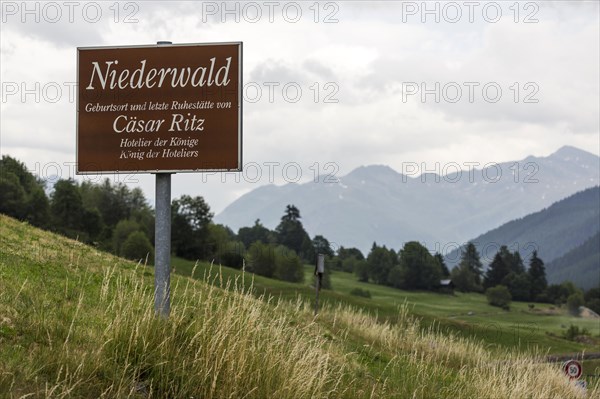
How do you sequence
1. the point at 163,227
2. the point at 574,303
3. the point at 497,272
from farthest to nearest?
1. the point at 497,272
2. the point at 574,303
3. the point at 163,227

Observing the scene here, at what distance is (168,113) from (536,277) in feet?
599

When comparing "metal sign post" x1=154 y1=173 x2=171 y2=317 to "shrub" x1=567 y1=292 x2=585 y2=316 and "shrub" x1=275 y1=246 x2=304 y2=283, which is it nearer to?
"shrub" x1=275 y1=246 x2=304 y2=283

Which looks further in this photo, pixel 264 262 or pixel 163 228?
pixel 264 262

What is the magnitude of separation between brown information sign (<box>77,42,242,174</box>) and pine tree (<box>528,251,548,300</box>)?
177 metres

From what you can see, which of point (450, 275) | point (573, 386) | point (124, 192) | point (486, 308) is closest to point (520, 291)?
point (450, 275)

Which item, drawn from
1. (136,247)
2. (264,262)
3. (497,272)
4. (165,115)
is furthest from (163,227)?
(497,272)

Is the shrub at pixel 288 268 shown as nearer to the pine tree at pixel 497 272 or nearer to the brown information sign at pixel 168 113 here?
the pine tree at pixel 497 272

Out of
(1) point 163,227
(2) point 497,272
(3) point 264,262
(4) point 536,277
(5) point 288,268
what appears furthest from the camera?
(2) point 497,272

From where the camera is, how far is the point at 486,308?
148m

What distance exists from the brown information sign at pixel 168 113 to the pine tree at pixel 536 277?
177186 mm

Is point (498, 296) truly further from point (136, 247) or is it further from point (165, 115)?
point (165, 115)

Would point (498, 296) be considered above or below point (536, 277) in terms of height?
below

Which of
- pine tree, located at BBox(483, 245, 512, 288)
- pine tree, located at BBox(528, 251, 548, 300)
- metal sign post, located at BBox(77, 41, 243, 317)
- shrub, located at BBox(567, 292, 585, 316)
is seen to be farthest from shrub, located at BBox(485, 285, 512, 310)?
metal sign post, located at BBox(77, 41, 243, 317)

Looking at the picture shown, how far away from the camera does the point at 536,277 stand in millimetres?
182375
